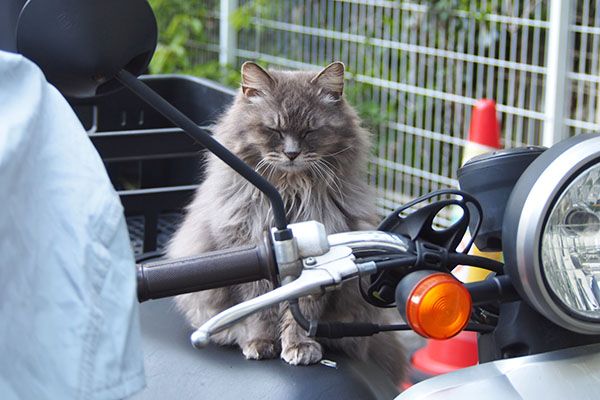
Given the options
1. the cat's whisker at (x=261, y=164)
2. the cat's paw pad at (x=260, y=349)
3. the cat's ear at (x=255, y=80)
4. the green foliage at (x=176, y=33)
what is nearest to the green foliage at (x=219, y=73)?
the green foliage at (x=176, y=33)

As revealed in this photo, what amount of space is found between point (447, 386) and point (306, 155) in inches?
39.3

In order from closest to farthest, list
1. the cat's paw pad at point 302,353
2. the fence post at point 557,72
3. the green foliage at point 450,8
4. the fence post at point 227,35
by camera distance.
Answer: the cat's paw pad at point 302,353
the fence post at point 557,72
the green foliage at point 450,8
the fence post at point 227,35

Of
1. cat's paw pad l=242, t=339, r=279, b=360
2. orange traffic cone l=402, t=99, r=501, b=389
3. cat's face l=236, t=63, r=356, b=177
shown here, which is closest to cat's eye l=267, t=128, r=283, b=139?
cat's face l=236, t=63, r=356, b=177

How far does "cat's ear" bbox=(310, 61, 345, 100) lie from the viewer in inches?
82.5

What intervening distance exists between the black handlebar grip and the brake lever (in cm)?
6

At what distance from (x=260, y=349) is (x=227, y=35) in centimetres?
437

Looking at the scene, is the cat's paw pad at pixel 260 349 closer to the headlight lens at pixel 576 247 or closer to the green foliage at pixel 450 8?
the headlight lens at pixel 576 247

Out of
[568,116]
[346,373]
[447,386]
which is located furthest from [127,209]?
[568,116]

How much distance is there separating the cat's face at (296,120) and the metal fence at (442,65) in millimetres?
2208

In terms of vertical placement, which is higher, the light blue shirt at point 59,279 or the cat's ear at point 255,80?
the cat's ear at point 255,80

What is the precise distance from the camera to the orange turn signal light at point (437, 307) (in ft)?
3.51

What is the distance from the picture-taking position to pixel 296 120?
208cm

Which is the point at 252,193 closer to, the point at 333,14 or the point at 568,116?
the point at 568,116

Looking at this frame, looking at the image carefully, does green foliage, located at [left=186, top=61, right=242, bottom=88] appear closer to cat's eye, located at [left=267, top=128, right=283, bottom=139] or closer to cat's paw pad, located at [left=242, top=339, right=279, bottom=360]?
cat's eye, located at [left=267, top=128, right=283, bottom=139]
